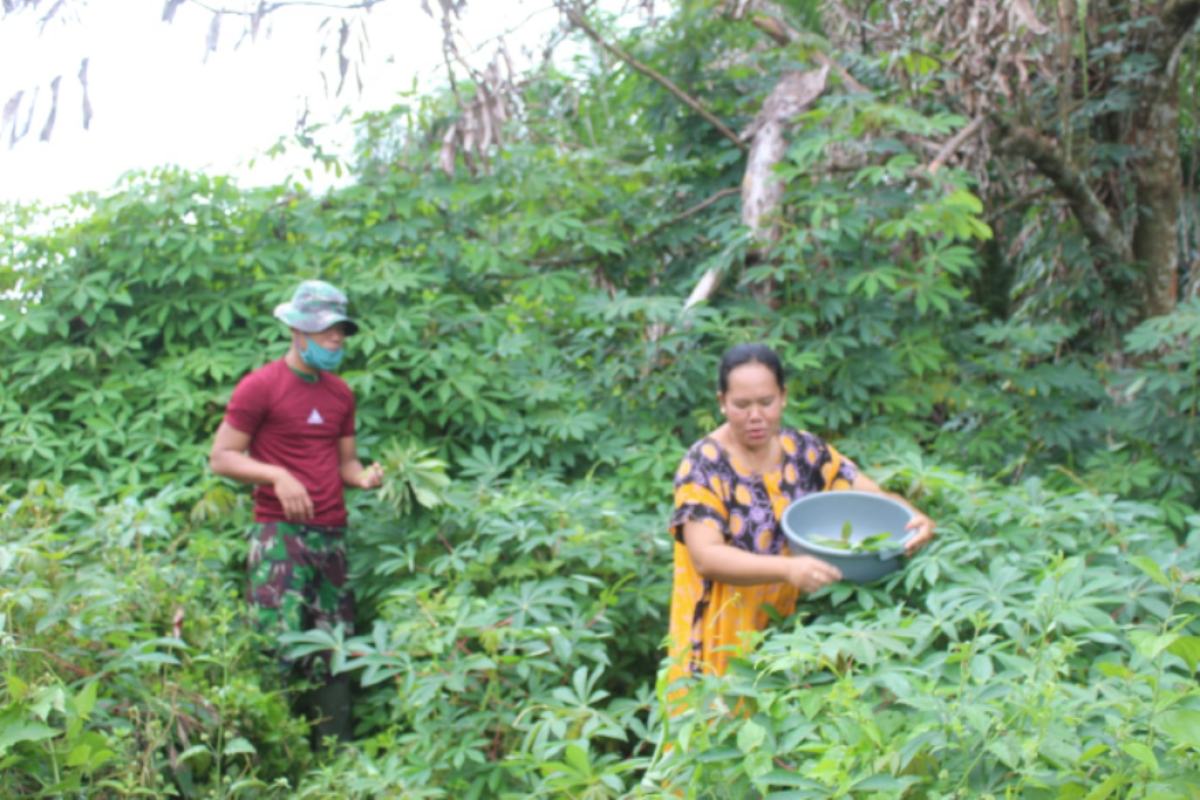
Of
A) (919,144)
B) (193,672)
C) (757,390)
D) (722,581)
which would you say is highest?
(919,144)

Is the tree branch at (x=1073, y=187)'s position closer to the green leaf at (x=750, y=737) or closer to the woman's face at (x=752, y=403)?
the woman's face at (x=752, y=403)

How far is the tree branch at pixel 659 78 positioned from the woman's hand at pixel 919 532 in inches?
135

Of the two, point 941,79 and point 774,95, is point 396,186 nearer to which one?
point 774,95

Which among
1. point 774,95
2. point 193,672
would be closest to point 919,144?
point 774,95

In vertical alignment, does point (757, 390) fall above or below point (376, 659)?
above

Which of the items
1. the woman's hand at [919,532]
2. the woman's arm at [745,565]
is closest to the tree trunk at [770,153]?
the woman's hand at [919,532]

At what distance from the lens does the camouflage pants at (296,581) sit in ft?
11.6

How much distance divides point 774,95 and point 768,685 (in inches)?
169

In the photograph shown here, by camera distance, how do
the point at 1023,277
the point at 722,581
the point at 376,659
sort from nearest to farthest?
the point at 722,581, the point at 376,659, the point at 1023,277

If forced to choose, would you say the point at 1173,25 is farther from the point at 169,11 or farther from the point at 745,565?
the point at 169,11

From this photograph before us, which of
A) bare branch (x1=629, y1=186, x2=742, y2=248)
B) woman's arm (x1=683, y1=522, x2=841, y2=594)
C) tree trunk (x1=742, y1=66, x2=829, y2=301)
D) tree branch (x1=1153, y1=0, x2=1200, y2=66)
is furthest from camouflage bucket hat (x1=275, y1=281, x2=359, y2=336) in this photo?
tree branch (x1=1153, y1=0, x2=1200, y2=66)

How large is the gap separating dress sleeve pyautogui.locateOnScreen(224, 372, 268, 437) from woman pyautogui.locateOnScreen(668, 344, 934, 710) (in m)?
1.61

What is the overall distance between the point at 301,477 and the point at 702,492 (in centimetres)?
165

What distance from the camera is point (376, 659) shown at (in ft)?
9.09
